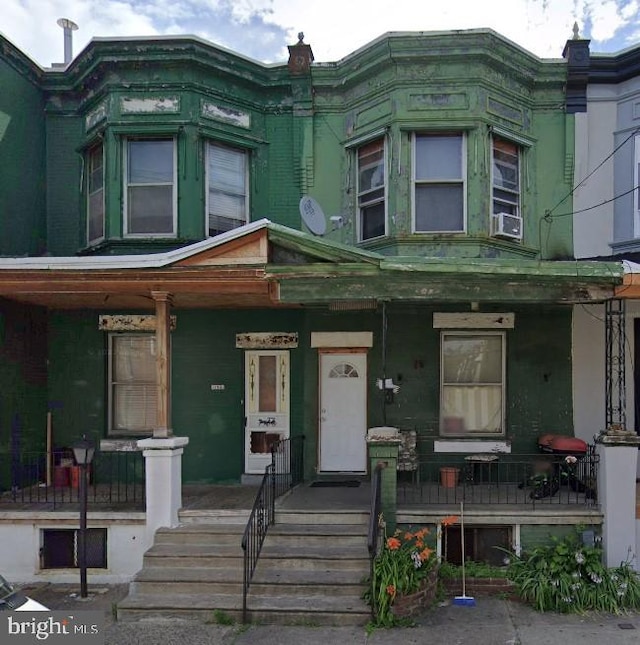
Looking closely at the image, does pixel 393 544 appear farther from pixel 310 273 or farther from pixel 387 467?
pixel 310 273

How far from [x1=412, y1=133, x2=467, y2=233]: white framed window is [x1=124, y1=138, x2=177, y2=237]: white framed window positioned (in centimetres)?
398

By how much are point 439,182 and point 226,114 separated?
3.76 metres

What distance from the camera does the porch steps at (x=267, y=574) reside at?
21.1ft

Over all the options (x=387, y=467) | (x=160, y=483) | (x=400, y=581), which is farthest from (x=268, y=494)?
(x=400, y=581)

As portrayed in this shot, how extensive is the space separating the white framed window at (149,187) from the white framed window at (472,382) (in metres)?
5.02

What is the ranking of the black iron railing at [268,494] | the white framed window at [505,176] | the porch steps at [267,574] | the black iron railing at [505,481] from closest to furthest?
the porch steps at [267,574], the black iron railing at [268,494], the black iron railing at [505,481], the white framed window at [505,176]

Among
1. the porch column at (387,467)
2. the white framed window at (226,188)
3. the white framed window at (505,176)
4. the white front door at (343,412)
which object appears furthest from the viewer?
the white framed window at (226,188)

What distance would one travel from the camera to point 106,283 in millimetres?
7848

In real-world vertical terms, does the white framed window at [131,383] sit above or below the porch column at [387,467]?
above

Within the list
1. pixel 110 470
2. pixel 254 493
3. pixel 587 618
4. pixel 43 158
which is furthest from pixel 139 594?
pixel 43 158

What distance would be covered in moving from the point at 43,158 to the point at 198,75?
3.14m

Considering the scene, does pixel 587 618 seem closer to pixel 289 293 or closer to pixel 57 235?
pixel 289 293

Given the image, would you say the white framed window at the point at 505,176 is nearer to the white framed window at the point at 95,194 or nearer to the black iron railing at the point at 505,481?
the black iron railing at the point at 505,481

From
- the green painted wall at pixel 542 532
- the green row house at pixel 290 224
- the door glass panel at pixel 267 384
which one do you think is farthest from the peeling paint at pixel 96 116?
the green painted wall at pixel 542 532
